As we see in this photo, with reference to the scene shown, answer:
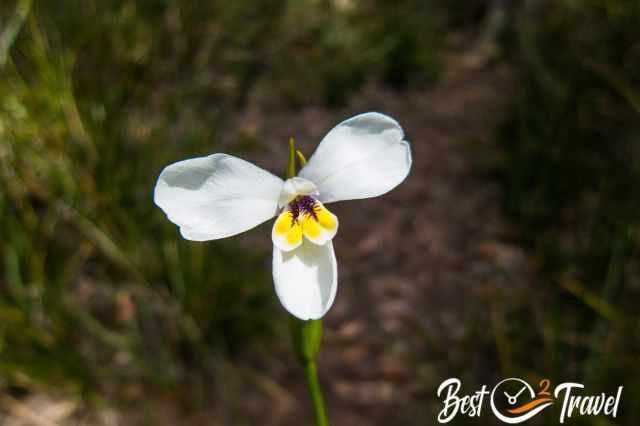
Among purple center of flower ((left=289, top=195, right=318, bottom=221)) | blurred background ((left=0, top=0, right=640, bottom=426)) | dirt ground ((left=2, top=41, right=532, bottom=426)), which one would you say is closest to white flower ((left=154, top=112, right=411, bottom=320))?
purple center of flower ((left=289, top=195, right=318, bottom=221))

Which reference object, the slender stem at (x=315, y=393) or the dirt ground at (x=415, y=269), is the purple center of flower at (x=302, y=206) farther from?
the dirt ground at (x=415, y=269)

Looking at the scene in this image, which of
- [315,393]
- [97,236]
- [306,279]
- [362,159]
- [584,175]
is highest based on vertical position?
[584,175]

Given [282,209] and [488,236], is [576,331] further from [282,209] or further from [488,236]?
[282,209]

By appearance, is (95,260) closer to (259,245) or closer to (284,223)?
(259,245)

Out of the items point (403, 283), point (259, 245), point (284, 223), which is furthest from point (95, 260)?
point (284, 223)

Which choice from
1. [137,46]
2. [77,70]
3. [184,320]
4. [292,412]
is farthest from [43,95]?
[292,412]

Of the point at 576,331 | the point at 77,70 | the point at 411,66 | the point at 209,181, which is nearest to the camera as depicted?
the point at 209,181
